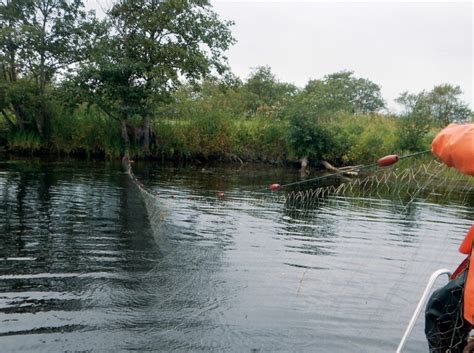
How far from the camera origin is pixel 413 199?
12180mm

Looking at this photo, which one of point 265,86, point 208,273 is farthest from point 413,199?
point 265,86

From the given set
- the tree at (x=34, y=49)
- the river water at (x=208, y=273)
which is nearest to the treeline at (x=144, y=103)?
the tree at (x=34, y=49)

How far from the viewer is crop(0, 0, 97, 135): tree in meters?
29.8

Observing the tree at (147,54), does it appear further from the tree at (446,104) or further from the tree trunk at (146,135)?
the tree at (446,104)

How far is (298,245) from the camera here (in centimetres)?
1074

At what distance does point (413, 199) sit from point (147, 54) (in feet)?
75.1

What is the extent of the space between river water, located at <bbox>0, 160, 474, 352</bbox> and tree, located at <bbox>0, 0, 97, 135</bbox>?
56.8 feet

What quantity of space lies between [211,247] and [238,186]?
38.7ft

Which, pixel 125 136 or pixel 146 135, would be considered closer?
pixel 125 136

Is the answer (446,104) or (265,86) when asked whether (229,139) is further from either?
(446,104)

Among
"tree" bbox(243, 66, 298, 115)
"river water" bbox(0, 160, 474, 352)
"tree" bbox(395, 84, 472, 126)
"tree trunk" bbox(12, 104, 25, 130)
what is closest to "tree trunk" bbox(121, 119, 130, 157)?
"tree trunk" bbox(12, 104, 25, 130)

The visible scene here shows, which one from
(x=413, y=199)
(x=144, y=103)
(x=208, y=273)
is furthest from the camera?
(x=144, y=103)

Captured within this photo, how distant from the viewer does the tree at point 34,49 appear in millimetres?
29750

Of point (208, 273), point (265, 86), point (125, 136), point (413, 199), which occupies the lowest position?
point (208, 273)
